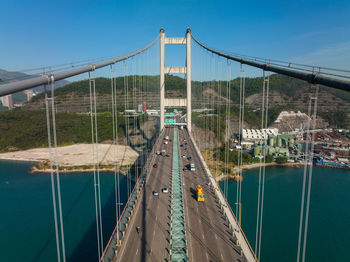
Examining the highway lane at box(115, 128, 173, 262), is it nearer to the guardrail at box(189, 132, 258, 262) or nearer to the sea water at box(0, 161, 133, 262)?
the guardrail at box(189, 132, 258, 262)

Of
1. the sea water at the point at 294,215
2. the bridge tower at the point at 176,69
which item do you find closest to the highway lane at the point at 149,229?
the sea water at the point at 294,215

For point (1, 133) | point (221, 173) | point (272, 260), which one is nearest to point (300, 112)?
point (221, 173)

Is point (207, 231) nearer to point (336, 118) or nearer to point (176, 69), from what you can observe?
point (176, 69)

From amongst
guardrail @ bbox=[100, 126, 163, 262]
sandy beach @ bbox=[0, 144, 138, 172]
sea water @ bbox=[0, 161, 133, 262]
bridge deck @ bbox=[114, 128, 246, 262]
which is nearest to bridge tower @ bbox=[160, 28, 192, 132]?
sandy beach @ bbox=[0, 144, 138, 172]

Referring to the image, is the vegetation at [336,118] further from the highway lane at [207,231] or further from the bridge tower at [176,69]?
the highway lane at [207,231]

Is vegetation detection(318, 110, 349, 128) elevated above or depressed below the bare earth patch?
above

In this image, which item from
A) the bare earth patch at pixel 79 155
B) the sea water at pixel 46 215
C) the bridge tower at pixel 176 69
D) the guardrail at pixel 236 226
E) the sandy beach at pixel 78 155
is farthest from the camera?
the bare earth patch at pixel 79 155

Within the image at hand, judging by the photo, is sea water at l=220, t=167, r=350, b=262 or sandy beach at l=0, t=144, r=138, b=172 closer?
sea water at l=220, t=167, r=350, b=262
